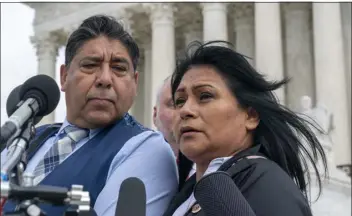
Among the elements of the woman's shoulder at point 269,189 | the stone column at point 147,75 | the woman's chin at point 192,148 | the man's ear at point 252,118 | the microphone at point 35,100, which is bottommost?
the woman's shoulder at point 269,189

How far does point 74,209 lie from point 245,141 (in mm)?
2092

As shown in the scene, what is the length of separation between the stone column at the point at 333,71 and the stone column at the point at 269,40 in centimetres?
237

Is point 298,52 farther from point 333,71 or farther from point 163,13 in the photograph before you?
point 163,13

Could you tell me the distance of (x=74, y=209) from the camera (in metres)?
2.83

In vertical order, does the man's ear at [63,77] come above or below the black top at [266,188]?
above

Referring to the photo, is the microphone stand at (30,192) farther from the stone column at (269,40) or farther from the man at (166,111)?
the stone column at (269,40)

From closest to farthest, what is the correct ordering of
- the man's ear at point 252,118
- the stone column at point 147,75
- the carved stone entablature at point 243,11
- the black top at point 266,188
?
the black top at point 266,188 → the man's ear at point 252,118 → the carved stone entablature at point 243,11 → the stone column at point 147,75

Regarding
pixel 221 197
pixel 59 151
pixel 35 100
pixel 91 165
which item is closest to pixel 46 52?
pixel 59 151

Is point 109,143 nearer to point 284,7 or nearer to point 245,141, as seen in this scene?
point 245,141

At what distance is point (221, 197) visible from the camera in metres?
3.14

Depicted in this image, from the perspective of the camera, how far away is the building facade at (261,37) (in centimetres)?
3900

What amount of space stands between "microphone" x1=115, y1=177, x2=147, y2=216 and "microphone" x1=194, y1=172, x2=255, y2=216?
0.43 meters

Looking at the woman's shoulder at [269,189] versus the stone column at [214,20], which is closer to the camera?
the woman's shoulder at [269,189]

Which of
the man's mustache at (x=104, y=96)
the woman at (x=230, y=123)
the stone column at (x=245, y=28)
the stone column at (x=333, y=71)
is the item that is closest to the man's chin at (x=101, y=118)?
the man's mustache at (x=104, y=96)
